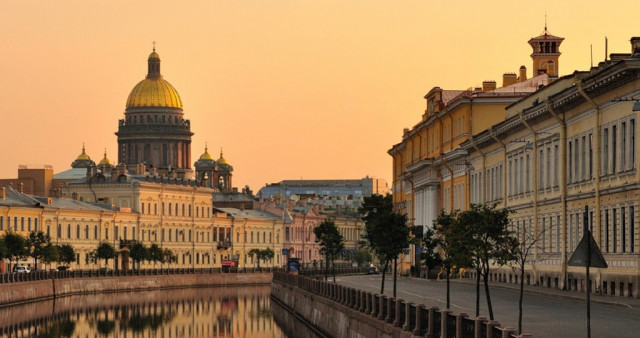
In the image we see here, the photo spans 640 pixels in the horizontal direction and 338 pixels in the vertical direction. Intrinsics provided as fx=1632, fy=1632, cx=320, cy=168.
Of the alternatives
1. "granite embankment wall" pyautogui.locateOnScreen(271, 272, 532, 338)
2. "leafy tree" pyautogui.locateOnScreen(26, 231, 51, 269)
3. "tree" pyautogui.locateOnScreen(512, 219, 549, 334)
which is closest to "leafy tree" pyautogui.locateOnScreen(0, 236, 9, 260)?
"leafy tree" pyautogui.locateOnScreen(26, 231, 51, 269)

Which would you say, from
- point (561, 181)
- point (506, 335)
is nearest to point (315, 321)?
point (561, 181)

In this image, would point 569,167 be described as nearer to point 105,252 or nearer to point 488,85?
point 488,85

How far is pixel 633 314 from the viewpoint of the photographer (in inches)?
1494

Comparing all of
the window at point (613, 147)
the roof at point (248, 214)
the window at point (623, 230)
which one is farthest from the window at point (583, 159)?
the roof at point (248, 214)

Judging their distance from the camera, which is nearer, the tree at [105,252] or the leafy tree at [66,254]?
the leafy tree at [66,254]

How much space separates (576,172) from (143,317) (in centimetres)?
3190

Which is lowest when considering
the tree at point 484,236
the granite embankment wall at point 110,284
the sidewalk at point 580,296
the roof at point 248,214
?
the granite embankment wall at point 110,284

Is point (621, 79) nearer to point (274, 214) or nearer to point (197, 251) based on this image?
point (197, 251)

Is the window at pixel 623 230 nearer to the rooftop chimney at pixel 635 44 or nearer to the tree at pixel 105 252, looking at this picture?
the rooftop chimney at pixel 635 44

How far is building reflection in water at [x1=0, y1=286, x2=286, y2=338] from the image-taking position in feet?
223

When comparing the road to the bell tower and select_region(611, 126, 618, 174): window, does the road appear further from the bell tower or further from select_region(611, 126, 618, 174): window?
the bell tower

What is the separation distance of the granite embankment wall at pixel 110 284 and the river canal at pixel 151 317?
0.87 meters

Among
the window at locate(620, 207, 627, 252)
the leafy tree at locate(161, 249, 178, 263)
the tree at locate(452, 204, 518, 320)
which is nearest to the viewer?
the tree at locate(452, 204, 518, 320)

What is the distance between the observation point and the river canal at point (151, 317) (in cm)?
6750
